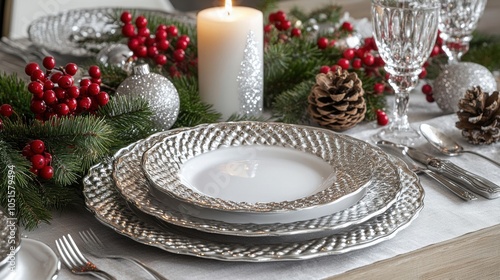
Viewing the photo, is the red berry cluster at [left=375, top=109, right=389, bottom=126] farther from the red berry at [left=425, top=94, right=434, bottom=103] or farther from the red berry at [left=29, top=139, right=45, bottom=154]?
the red berry at [left=29, top=139, right=45, bottom=154]

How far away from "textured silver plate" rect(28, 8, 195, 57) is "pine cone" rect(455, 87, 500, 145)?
606mm

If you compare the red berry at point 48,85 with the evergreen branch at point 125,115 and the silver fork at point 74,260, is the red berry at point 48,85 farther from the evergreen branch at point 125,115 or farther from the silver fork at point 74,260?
the silver fork at point 74,260

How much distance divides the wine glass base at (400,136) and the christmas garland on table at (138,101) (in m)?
0.06

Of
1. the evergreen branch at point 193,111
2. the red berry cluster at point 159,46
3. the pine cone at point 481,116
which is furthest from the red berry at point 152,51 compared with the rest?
the pine cone at point 481,116

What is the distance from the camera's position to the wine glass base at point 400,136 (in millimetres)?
907

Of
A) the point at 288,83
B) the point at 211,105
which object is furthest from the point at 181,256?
the point at 288,83

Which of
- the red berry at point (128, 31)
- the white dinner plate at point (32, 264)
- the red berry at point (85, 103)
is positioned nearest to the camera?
the white dinner plate at point (32, 264)

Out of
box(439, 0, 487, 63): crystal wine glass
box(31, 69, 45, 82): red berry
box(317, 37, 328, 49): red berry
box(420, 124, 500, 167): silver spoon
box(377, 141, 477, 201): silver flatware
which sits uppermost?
box(439, 0, 487, 63): crystal wine glass

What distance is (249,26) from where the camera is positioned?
938 millimetres

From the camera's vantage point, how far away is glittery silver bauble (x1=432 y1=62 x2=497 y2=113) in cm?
99

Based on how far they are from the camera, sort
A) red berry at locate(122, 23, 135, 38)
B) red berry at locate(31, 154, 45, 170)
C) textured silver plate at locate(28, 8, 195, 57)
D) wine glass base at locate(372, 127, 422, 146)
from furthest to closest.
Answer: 1. textured silver plate at locate(28, 8, 195, 57)
2. red berry at locate(122, 23, 135, 38)
3. wine glass base at locate(372, 127, 422, 146)
4. red berry at locate(31, 154, 45, 170)

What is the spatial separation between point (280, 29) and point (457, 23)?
11.1 inches

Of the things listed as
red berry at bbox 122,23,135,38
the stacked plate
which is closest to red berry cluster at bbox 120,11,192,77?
red berry at bbox 122,23,135,38

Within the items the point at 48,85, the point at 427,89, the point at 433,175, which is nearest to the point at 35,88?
the point at 48,85
